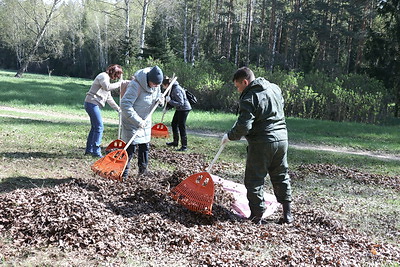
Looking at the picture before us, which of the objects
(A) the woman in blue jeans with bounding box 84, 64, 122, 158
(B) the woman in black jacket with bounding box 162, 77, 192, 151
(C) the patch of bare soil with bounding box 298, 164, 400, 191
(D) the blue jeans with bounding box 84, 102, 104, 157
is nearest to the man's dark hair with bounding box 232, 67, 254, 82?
(A) the woman in blue jeans with bounding box 84, 64, 122, 158

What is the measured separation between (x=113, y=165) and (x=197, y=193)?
159 cm

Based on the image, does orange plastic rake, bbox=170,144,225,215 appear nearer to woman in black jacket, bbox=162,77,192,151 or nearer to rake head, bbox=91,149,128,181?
rake head, bbox=91,149,128,181

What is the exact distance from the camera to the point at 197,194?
5145mm

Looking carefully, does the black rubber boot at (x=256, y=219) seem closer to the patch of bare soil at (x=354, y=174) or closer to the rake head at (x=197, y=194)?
the rake head at (x=197, y=194)

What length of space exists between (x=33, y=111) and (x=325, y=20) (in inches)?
1074

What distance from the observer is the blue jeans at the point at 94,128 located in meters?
8.09

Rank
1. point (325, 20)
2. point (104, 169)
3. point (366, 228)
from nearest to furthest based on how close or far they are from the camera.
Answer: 1. point (366, 228)
2. point (104, 169)
3. point (325, 20)

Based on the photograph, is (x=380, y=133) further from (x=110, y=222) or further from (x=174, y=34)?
(x=174, y=34)

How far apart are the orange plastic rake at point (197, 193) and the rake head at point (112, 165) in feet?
3.51

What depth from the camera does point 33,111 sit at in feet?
57.2

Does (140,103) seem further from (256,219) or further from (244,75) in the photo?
(256,219)

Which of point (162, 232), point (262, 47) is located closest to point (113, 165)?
point (162, 232)

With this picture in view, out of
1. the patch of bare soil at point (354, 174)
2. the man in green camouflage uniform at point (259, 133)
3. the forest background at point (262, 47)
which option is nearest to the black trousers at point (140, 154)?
the man in green camouflage uniform at point (259, 133)

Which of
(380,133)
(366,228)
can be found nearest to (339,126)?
(380,133)
